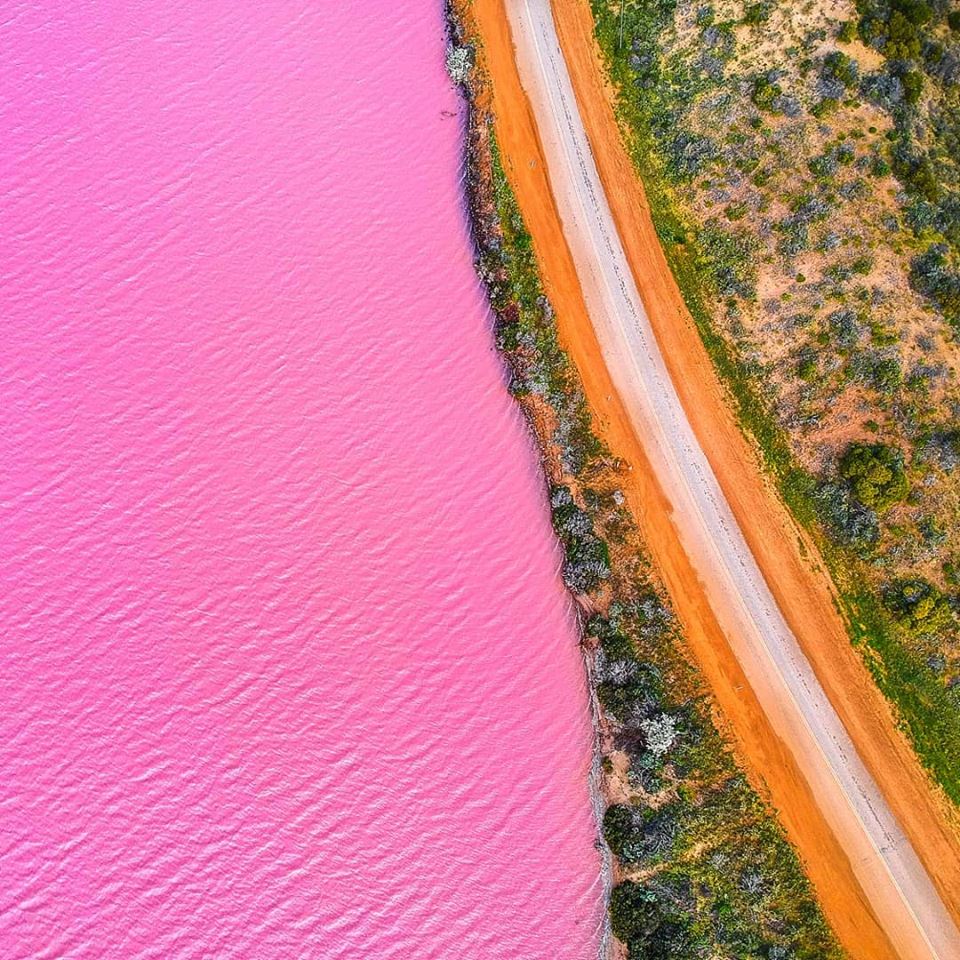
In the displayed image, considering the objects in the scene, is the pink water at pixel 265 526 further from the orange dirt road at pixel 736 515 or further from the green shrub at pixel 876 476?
the green shrub at pixel 876 476

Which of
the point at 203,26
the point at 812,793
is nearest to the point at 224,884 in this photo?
the point at 812,793

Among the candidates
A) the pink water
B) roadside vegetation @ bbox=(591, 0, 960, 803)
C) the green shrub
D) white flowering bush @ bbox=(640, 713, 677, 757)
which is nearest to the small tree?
roadside vegetation @ bbox=(591, 0, 960, 803)

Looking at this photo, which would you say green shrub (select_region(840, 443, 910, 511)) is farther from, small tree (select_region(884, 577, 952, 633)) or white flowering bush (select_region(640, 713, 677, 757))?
white flowering bush (select_region(640, 713, 677, 757))

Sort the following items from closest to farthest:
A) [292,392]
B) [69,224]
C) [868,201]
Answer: [868,201] < [292,392] < [69,224]

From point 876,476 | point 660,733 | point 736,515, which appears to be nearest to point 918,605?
point 876,476

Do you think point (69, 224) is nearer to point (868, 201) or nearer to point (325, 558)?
point (325, 558)

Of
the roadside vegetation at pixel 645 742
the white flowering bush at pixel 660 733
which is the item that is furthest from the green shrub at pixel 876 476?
the white flowering bush at pixel 660 733

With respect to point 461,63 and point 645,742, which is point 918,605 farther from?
point 461,63
